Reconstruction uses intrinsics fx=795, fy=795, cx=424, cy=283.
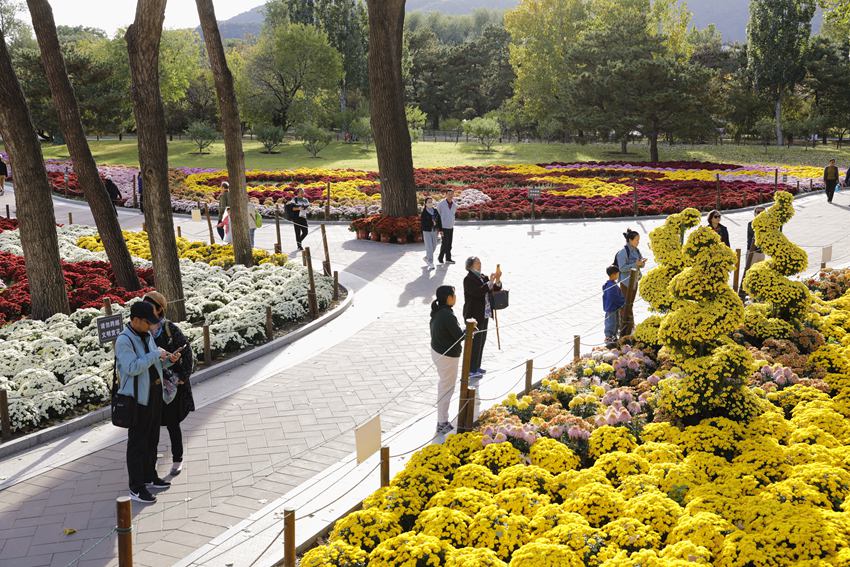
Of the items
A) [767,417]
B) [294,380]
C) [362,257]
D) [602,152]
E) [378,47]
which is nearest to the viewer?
[767,417]

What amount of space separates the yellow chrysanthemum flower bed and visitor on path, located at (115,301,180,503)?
9029 mm

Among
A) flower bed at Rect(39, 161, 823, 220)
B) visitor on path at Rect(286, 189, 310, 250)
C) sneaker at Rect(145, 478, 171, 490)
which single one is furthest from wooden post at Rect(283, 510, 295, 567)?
flower bed at Rect(39, 161, 823, 220)

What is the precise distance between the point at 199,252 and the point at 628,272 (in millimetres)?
10035

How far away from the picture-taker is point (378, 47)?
2086 centimetres

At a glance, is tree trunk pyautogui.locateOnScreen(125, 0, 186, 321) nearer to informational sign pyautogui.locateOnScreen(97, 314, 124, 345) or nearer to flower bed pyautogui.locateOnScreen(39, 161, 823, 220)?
informational sign pyautogui.locateOnScreen(97, 314, 124, 345)

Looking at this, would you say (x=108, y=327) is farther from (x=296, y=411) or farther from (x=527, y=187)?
(x=527, y=187)

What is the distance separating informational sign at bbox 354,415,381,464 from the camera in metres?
6.55

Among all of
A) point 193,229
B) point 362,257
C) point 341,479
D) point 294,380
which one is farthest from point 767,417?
point 193,229

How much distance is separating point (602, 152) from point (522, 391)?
1884 inches

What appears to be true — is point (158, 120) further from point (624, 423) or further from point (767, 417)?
point (767, 417)

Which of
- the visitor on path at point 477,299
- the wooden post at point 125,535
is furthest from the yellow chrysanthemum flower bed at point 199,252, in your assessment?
the wooden post at point 125,535

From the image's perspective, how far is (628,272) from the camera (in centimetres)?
1166

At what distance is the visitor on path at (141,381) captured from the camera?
6.89 m

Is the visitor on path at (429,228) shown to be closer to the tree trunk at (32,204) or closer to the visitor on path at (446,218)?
the visitor on path at (446,218)
